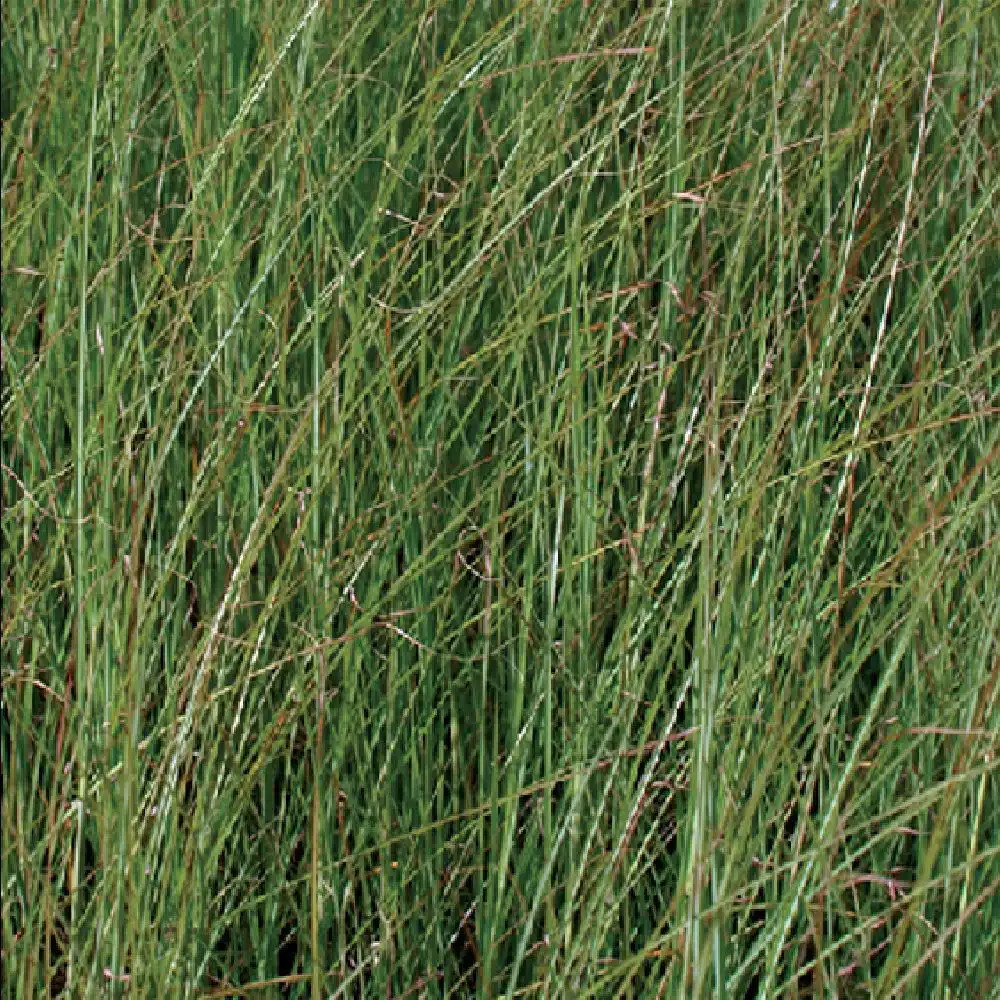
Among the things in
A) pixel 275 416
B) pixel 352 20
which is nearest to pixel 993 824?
pixel 275 416

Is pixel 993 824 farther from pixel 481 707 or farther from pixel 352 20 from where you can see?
pixel 352 20

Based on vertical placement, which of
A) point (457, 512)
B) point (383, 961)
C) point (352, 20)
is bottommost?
point (383, 961)

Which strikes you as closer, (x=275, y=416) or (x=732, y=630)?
(x=732, y=630)

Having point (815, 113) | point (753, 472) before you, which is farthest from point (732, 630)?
point (815, 113)

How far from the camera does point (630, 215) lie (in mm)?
1348

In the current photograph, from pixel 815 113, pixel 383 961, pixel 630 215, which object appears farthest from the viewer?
pixel 815 113

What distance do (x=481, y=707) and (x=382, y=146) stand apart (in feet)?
1.98

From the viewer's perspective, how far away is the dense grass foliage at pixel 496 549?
1042mm

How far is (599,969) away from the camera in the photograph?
1093 millimetres

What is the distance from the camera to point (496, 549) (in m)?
1.14

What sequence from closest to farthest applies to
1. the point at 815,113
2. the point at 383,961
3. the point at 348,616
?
the point at 383,961 → the point at 348,616 → the point at 815,113

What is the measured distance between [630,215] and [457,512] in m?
0.31

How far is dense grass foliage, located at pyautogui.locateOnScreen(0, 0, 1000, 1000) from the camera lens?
1042mm

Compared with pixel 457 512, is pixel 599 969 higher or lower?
lower
